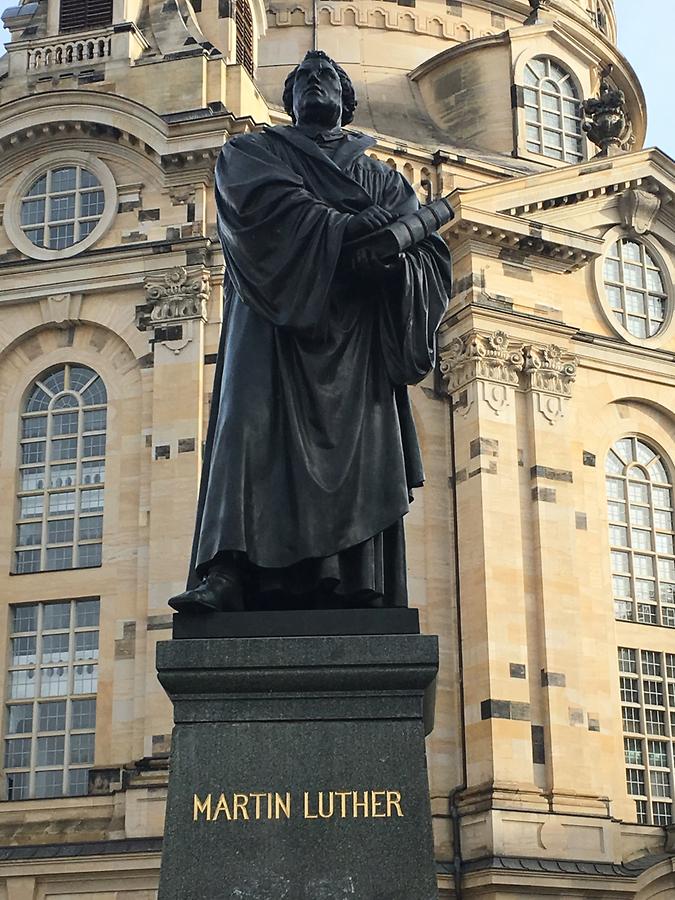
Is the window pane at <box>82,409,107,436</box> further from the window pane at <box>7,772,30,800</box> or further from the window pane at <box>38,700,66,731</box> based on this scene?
the window pane at <box>7,772,30,800</box>

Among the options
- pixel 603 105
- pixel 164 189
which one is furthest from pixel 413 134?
pixel 164 189

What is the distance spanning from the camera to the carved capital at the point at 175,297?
Result: 1117 inches

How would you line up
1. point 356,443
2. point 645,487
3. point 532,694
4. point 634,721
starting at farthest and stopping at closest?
point 645,487
point 634,721
point 532,694
point 356,443

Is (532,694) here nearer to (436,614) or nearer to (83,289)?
(436,614)

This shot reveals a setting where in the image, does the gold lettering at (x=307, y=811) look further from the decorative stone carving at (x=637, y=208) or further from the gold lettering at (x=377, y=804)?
the decorative stone carving at (x=637, y=208)

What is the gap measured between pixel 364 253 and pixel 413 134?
30.0m

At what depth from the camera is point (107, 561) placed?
28047 millimetres

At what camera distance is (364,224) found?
7172 millimetres

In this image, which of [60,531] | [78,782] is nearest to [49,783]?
[78,782]

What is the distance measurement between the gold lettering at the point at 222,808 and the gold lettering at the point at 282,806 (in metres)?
0.18

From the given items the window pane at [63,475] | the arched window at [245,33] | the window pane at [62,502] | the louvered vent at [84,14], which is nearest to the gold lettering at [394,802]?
the window pane at [62,502]

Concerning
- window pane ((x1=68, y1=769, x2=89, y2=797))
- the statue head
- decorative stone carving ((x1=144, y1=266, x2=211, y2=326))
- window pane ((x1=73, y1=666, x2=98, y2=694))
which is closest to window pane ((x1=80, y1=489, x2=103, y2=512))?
window pane ((x1=73, y1=666, x2=98, y2=694))

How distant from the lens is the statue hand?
7.17 meters

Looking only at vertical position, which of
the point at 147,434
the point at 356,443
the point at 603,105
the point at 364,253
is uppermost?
the point at 603,105
